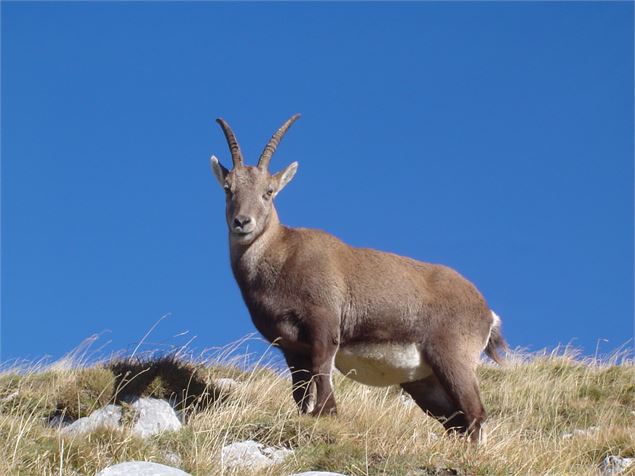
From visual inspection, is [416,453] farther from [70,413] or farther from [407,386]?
[70,413]

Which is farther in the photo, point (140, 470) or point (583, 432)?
point (583, 432)

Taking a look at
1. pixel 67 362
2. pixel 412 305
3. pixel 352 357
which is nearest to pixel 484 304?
pixel 412 305

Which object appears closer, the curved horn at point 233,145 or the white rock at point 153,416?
the white rock at point 153,416

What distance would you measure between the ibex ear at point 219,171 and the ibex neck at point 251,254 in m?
0.83

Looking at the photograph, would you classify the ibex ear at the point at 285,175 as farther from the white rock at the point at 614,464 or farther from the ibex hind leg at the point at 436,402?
the white rock at the point at 614,464

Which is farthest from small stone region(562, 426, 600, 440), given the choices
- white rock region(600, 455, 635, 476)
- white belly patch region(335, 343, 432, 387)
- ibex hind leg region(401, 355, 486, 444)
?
white belly patch region(335, 343, 432, 387)

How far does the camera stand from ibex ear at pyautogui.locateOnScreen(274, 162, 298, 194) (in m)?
11.6

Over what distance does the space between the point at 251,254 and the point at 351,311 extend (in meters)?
1.30

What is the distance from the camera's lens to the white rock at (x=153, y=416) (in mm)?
10258

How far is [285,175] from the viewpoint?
1165 cm

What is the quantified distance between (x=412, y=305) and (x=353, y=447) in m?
2.65

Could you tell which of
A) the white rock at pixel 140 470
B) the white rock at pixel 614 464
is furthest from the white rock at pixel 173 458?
the white rock at pixel 614 464

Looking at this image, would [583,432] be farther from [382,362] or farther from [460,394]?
[382,362]

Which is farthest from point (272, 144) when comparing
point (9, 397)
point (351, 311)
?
point (9, 397)
